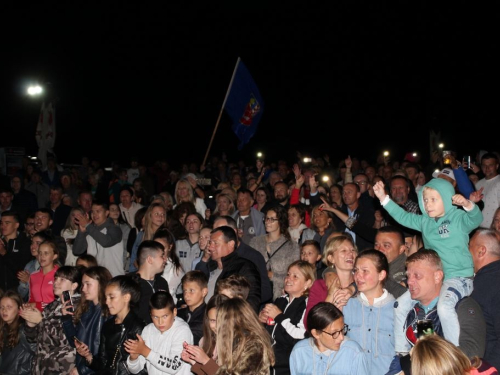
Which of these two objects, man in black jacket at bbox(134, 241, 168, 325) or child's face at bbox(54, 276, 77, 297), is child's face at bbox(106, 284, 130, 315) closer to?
man in black jacket at bbox(134, 241, 168, 325)

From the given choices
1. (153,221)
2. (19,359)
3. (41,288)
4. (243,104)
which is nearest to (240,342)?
(19,359)

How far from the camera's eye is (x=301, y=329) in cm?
500

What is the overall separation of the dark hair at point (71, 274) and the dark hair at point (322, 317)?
3.34 metres

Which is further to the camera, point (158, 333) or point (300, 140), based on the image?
point (300, 140)

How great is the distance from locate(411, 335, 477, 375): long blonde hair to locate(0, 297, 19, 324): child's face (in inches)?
206

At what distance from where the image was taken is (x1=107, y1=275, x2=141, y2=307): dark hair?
572 cm

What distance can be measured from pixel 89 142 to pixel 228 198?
716 inches

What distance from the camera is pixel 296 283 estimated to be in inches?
215

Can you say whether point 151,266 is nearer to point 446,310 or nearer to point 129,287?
point 129,287

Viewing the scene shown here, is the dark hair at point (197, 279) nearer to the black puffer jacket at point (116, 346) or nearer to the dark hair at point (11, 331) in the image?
the black puffer jacket at point (116, 346)

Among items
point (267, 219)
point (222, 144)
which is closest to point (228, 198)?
point (267, 219)

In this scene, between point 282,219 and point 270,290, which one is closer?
point 270,290

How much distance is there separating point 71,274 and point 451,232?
4.15m

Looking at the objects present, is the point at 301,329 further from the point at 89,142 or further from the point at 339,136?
the point at 339,136
